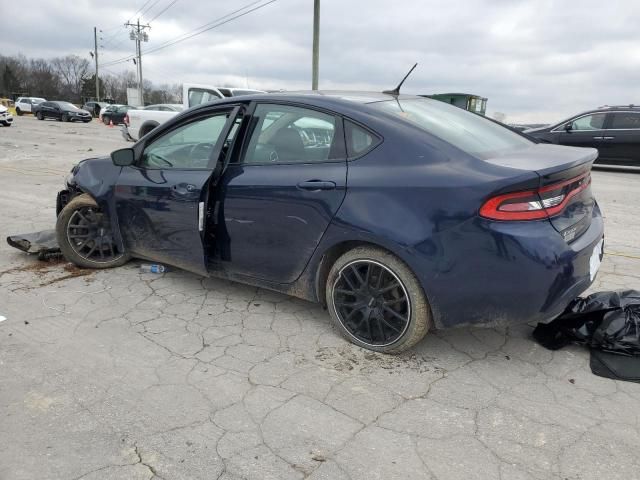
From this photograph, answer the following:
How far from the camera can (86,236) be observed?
428 cm

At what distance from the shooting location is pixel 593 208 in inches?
121

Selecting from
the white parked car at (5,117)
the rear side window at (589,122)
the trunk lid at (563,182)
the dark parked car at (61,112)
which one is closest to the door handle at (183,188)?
the trunk lid at (563,182)

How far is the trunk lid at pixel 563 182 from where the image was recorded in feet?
8.21

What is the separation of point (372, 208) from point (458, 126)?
890 mm

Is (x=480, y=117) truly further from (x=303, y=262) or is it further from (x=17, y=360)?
(x=17, y=360)

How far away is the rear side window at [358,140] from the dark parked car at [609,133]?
34.4 feet

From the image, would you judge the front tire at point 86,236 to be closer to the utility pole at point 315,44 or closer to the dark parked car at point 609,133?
the dark parked car at point 609,133

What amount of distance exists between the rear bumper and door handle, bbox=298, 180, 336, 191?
65cm

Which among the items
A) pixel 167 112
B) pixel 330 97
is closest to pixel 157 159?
pixel 330 97

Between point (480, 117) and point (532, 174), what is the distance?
4.43 ft

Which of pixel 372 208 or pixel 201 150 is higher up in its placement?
pixel 201 150

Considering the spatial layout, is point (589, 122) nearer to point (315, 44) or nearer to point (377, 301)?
point (377, 301)

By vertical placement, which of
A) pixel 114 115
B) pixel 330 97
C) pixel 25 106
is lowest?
pixel 330 97

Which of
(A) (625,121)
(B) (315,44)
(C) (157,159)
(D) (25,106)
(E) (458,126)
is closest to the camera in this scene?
(E) (458,126)
